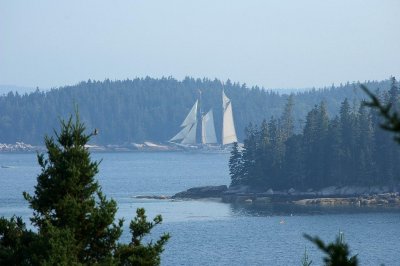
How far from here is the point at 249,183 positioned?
279ft

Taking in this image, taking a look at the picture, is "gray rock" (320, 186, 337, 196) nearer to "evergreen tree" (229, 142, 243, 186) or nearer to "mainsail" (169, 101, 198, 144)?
"evergreen tree" (229, 142, 243, 186)

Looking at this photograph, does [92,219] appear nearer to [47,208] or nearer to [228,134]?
[47,208]

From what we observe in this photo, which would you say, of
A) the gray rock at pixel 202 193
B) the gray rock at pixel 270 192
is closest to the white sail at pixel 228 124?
the gray rock at pixel 202 193

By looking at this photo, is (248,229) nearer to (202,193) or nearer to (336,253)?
(202,193)

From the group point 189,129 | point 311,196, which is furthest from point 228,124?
point 311,196

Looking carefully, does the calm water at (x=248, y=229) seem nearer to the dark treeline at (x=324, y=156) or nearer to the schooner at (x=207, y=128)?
the dark treeline at (x=324, y=156)

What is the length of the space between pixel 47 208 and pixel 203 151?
7040 inches

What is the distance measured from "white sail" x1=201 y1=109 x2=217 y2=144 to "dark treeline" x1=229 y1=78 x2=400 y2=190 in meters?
92.5

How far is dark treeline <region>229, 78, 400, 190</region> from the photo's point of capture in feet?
261

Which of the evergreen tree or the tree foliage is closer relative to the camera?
the tree foliage

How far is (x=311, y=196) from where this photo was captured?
78.2m

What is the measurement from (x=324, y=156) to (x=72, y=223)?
227 ft

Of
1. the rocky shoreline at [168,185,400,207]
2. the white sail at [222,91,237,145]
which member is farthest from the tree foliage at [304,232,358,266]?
the white sail at [222,91,237,145]

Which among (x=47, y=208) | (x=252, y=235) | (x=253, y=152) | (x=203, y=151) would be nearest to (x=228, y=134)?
(x=203, y=151)
